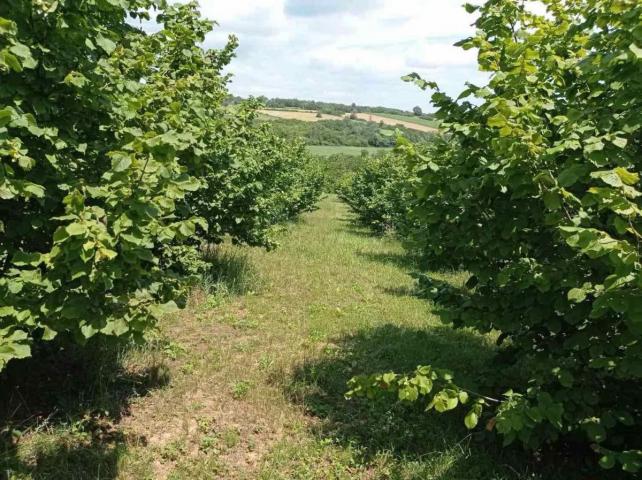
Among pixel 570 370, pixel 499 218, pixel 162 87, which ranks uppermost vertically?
pixel 162 87

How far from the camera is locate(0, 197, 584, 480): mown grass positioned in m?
4.05

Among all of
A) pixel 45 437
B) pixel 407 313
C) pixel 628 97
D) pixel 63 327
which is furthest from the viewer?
pixel 407 313

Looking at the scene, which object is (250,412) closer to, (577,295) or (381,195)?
(577,295)

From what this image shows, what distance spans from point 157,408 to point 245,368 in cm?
125

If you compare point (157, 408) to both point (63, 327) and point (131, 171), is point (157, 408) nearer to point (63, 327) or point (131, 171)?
point (63, 327)

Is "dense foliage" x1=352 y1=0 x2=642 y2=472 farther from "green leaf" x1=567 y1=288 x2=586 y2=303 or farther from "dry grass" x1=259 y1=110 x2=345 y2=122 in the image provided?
"dry grass" x1=259 y1=110 x2=345 y2=122

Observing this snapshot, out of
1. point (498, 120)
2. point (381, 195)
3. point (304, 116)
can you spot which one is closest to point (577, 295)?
point (498, 120)

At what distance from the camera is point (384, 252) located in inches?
660

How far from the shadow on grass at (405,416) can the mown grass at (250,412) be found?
0.02m

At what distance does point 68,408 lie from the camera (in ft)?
14.9

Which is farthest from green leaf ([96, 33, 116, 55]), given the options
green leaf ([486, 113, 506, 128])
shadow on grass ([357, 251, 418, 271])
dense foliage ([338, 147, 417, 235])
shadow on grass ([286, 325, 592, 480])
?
dense foliage ([338, 147, 417, 235])

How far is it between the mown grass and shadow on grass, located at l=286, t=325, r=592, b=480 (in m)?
0.02

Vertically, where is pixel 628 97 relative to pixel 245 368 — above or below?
above

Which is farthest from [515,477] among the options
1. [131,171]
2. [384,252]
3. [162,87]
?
[384,252]
